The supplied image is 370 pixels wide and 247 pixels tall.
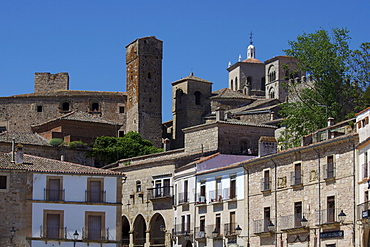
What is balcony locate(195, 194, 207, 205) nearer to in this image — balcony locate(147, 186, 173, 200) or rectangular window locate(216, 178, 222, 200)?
rectangular window locate(216, 178, 222, 200)

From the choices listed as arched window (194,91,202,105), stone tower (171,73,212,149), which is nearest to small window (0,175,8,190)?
stone tower (171,73,212,149)

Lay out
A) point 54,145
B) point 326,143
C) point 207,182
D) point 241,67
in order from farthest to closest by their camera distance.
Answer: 1. point 241,67
2. point 54,145
3. point 207,182
4. point 326,143

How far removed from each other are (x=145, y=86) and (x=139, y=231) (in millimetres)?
39116

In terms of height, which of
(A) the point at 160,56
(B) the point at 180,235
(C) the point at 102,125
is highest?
(A) the point at 160,56

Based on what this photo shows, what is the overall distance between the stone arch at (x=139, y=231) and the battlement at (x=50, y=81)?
54.1 m

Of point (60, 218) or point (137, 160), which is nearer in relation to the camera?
point (60, 218)

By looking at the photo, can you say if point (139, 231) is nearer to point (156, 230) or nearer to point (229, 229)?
point (156, 230)

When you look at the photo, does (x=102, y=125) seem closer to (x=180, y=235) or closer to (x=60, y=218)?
(x=180, y=235)

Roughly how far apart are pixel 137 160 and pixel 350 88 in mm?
18686

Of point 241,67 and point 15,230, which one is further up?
point 241,67

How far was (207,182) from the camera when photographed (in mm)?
55719

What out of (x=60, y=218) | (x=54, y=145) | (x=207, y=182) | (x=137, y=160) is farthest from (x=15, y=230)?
(x=54, y=145)

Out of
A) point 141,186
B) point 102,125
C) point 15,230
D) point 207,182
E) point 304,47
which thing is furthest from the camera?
point 102,125

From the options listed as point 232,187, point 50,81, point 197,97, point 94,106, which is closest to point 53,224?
point 232,187
